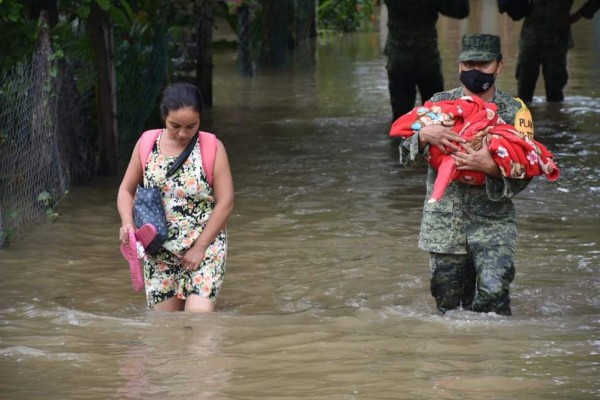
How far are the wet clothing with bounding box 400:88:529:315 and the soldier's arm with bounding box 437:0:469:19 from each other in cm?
704

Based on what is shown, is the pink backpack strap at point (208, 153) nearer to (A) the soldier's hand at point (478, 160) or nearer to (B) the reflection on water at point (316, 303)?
(B) the reflection on water at point (316, 303)

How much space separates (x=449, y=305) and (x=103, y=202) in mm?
4760

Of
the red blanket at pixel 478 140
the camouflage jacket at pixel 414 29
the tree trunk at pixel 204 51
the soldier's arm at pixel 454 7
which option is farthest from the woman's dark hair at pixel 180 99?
the tree trunk at pixel 204 51

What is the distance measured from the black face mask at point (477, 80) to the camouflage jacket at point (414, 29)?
7337 millimetres

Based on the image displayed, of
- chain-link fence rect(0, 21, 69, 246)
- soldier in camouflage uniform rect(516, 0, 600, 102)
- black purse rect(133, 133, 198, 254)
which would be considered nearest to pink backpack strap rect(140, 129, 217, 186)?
black purse rect(133, 133, 198, 254)

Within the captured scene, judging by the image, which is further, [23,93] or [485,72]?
[23,93]

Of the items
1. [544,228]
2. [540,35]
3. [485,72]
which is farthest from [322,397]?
[540,35]

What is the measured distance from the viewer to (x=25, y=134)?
9461 mm

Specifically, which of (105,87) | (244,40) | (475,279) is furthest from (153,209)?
(244,40)

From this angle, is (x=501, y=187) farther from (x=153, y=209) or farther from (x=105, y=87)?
(x=105, y=87)

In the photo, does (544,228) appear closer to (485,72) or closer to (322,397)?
(485,72)

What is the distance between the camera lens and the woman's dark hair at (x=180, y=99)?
19.6 feet

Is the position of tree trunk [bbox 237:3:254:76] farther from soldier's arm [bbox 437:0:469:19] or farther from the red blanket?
the red blanket

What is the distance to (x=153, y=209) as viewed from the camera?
19.9 feet
